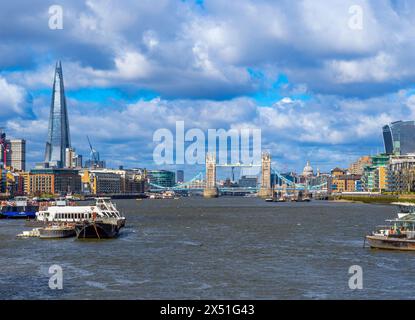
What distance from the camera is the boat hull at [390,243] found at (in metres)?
44.0

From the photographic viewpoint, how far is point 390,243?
147 ft

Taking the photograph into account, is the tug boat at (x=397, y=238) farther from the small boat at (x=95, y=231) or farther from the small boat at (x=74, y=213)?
the small boat at (x=74, y=213)

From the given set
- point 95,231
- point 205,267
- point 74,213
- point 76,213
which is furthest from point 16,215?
point 205,267

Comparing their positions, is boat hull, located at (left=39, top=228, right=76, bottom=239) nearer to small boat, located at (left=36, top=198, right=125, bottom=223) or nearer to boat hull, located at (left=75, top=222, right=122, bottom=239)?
boat hull, located at (left=75, top=222, right=122, bottom=239)

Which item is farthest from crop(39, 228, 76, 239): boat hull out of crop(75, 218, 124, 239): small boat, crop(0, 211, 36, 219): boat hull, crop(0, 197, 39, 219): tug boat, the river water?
crop(0, 211, 36, 219): boat hull

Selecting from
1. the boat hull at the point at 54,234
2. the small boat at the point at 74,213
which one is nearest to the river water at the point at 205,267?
the boat hull at the point at 54,234

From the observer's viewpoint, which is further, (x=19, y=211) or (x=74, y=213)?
(x=19, y=211)

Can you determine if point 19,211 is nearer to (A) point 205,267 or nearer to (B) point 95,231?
(B) point 95,231

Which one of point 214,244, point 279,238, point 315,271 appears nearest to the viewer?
point 315,271

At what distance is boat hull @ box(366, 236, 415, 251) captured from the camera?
44.0 m
